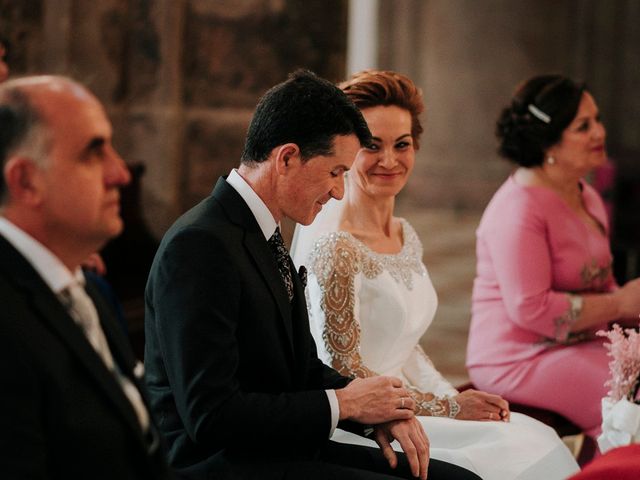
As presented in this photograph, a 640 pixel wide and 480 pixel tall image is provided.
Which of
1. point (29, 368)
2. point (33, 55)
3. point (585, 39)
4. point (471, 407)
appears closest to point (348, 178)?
point (471, 407)

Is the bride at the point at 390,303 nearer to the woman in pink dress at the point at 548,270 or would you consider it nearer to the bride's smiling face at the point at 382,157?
the bride's smiling face at the point at 382,157

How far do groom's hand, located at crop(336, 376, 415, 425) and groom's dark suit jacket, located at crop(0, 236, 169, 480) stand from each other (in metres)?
0.81

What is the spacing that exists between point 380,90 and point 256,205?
1.05 metres

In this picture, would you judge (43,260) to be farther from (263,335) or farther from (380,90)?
(380,90)

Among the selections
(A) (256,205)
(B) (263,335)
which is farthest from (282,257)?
(B) (263,335)

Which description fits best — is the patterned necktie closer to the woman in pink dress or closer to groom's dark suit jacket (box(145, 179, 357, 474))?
groom's dark suit jacket (box(145, 179, 357, 474))

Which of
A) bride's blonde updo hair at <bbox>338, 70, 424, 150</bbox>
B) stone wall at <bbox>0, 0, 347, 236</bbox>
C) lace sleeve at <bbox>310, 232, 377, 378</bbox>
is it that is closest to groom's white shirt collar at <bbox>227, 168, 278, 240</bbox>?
lace sleeve at <bbox>310, 232, 377, 378</bbox>

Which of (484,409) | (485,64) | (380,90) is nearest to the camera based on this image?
(484,409)

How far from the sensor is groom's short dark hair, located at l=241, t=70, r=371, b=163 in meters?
2.52

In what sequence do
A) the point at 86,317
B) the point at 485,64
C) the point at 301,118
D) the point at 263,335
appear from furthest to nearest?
the point at 485,64 < the point at 301,118 < the point at 263,335 < the point at 86,317

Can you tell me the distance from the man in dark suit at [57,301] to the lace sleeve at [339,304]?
1.24 m

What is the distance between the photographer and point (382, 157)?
344cm

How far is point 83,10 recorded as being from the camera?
6547mm

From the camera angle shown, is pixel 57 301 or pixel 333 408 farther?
pixel 333 408
